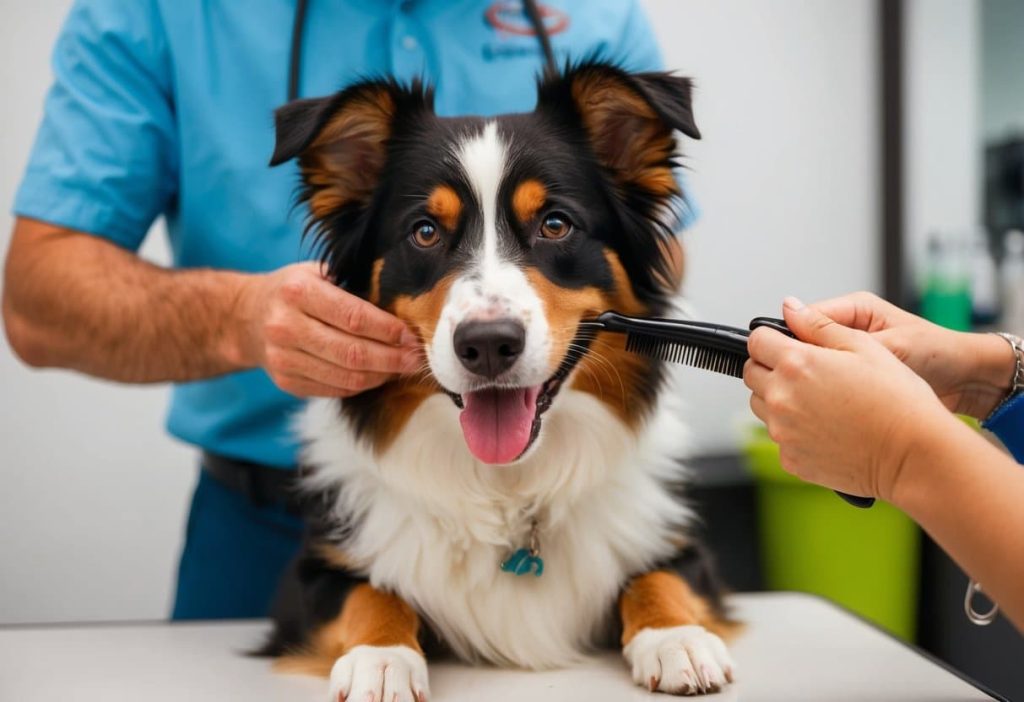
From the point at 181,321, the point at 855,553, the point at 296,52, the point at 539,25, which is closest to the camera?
the point at 181,321

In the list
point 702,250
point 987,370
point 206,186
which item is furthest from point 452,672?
point 702,250

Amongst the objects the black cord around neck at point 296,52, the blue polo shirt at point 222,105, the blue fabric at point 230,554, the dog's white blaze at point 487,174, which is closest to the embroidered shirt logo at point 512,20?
the blue polo shirt at point 222,105

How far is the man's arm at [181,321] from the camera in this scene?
4.30 ft

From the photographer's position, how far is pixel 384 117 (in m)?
1.48

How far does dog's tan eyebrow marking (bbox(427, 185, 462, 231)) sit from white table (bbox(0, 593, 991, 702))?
66 cm

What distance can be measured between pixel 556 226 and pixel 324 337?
0.38 meters

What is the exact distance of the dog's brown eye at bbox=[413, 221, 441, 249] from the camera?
1412 mm

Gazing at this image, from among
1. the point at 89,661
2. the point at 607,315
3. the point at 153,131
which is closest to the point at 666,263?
the point at 607,315

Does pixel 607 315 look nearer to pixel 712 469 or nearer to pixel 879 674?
pixel 879 674

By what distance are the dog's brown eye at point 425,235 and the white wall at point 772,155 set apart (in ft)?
6.03

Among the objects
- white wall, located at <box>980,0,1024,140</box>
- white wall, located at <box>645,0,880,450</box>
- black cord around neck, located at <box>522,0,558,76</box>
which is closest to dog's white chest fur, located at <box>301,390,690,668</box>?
black cord around neck, located at <box>522,0,558,76</box>

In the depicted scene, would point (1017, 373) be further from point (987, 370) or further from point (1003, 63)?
point (1003, 63)

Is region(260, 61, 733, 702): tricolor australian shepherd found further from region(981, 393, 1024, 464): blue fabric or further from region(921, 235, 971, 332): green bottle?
region(921, 235, 971, 332): green bottle

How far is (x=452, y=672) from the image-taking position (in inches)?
55.9
